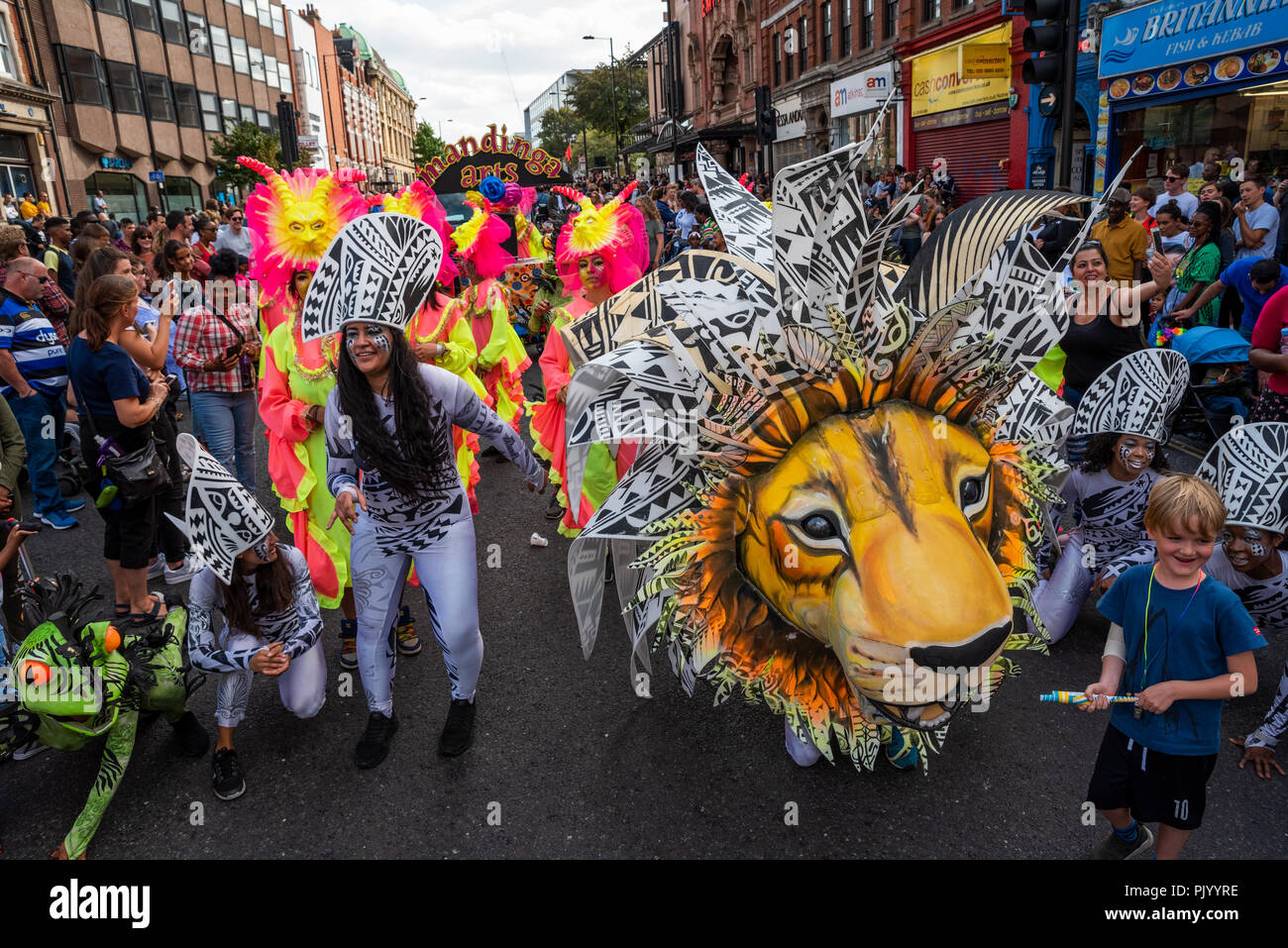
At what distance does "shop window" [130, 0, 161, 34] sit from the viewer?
31.0 m

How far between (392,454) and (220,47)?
43.9 metres

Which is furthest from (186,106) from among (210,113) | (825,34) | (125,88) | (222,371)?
(222,371)

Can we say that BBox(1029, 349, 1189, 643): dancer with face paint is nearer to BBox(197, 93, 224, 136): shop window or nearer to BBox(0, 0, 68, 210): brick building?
BBox(0, 0, 68, 210): brick building

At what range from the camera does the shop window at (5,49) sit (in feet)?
78.2

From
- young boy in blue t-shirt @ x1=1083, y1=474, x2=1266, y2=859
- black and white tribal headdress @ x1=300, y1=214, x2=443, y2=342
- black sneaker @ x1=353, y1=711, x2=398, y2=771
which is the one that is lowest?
black sneaker @ x1=353, y1=711, x2=398, y2=771

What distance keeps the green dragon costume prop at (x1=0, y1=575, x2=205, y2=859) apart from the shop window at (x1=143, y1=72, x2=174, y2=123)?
119 feet

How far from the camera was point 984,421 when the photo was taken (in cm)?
233

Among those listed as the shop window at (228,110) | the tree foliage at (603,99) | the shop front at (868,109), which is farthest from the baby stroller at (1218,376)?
the tree foliage at (603,99)

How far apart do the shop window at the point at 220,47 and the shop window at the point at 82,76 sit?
32.0 ft

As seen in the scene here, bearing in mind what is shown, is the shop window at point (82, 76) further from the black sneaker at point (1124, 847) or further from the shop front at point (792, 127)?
the black sneaker at point (1124, 847)

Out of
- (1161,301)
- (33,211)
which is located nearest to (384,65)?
(33,211)

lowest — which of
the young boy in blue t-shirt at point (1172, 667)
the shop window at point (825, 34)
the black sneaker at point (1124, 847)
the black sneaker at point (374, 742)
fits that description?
the black sneaker at point (1124, 847)

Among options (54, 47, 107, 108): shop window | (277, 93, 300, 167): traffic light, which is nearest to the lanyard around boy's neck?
(277, 93, 300, 167): traffic light
